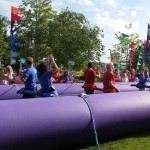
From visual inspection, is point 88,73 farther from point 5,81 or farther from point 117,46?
point 117,46

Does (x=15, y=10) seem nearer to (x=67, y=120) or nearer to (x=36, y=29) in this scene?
(x=36, y=29)

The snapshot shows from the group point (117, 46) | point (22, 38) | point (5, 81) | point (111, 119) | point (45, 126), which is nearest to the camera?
point (45, 126)

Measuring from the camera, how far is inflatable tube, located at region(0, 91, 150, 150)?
566 centimetres

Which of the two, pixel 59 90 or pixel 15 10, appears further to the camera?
pixel 15 10

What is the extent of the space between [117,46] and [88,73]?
35.3 metres

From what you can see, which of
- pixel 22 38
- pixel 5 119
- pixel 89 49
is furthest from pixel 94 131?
pixel 89 49

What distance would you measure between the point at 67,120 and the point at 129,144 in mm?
1561

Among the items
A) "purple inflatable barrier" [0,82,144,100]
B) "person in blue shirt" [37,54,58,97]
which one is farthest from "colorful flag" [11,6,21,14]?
"person in blue shirt" [37,54,58,97]

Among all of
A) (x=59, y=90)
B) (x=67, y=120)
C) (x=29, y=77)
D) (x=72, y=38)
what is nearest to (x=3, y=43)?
(x=72, y=38)

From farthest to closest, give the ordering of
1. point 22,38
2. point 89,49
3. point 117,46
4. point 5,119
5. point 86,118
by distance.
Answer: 1. point 117,46
2. point 89,49
3. point 22,38
4. point 86,118
5. point 5,119

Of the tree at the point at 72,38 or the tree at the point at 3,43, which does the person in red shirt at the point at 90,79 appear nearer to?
the tree at the point at 72,38

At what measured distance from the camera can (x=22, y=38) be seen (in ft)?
104

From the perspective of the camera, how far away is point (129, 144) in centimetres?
711

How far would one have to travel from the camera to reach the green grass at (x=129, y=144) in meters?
6.77
